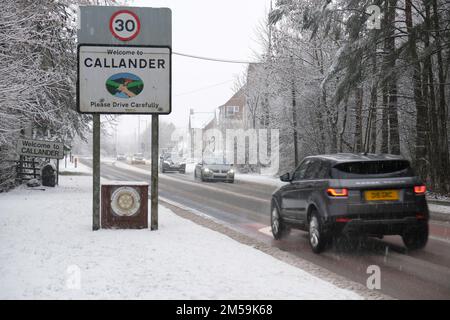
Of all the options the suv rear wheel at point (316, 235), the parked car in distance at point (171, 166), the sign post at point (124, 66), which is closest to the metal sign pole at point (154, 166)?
the sign post at point (124, 66)

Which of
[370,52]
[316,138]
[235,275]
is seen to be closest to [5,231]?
[235,275]

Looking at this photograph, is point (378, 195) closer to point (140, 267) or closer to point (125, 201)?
point (140, 267)

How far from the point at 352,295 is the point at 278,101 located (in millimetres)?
28704

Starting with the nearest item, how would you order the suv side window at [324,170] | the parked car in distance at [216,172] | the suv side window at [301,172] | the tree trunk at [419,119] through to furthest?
the suv side window at [324,170]
the suv side window at [301,172]
the tree trunk at [419,119]
the parked car in distance at [216,172]

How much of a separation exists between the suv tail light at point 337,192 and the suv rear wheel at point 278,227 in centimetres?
229

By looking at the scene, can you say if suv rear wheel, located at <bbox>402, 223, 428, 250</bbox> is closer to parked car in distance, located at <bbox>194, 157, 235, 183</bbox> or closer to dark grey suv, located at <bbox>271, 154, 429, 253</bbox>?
dark grey suv, located at <bbox>271, 154, 429, 253</bbox>

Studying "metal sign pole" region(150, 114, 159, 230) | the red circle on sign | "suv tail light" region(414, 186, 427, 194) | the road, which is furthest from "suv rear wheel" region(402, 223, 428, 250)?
the red circle on sign

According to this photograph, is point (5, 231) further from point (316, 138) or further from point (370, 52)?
point (316, 138)

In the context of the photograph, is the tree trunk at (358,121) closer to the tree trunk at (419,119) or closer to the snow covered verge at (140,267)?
the tree trunk at (419,119)

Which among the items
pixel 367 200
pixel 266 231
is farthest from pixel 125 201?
pixel 367 200

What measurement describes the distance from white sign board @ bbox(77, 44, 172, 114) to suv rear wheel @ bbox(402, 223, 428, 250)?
16.5 ft

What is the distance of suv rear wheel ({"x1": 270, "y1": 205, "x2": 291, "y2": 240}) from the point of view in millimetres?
10633

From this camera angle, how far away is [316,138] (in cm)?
3194

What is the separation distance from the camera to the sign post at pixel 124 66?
10.4 m
